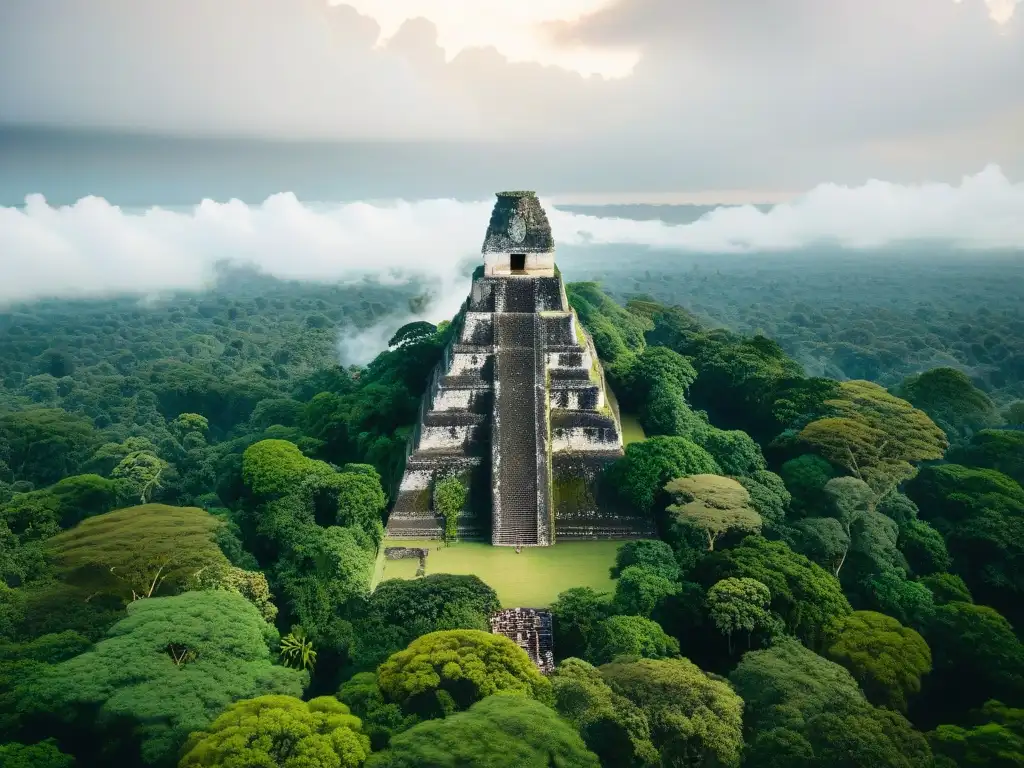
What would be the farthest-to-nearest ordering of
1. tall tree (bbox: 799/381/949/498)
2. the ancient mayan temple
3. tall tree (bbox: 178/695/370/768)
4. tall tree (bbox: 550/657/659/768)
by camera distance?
tall tree (bbox: 799/381/949/498), the ancient mayan temple, tall tree (bbox: 550/657/659/768), tall tree (bbox: 178/695/370/768)

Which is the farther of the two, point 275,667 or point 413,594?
point 413,594

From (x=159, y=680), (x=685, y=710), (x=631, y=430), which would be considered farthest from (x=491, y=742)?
(x=631, y=430)

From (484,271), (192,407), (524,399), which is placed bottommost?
(192,407)

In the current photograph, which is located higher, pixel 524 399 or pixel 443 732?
pixel 524 399

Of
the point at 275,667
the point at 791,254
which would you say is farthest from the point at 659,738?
the point at 791,254

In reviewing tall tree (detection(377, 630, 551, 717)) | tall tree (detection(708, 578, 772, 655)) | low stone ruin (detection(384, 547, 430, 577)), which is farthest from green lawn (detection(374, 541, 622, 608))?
tall tree (detection(377, 630, 551, 717))

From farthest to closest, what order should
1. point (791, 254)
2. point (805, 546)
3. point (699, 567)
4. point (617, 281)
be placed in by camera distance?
point (791, 254) → point (617, 281) → point (805, 546) → point (699, 567)

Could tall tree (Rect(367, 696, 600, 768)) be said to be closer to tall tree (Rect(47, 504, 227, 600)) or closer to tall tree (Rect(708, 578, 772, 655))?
tall tree (Rect(708, 578, 772, 655))

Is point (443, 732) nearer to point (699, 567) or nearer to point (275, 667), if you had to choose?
point (275, 667)
